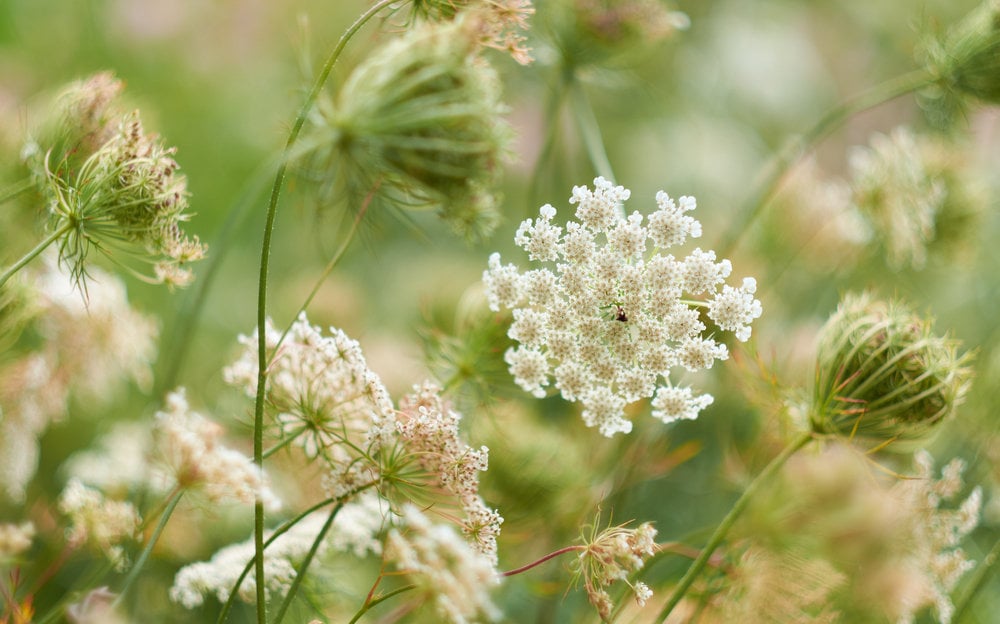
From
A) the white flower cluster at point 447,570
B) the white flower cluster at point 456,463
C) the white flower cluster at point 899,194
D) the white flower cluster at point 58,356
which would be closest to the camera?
the white flower cluster at point 447,570

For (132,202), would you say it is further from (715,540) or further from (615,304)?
(715,540)

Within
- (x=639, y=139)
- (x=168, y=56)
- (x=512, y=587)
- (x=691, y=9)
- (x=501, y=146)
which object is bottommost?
(x=512, y=587)

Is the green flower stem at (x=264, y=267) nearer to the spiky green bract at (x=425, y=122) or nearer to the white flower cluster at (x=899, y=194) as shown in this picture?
the spiky green bract at (x=425, y=122)

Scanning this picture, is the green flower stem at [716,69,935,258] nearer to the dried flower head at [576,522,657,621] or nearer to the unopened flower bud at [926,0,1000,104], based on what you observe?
the unopened flower bud at [926,0,1000,104]

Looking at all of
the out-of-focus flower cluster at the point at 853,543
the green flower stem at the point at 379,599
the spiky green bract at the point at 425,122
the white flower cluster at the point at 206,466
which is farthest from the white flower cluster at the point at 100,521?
the out-of-focus flower cluster at the point at 853,543

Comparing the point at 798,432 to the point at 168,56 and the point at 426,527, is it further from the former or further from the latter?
the point at 168,56

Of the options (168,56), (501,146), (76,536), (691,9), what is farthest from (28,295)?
(691,9)

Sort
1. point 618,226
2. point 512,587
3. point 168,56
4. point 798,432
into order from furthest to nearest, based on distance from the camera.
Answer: point 168,56
point 512,587
point 798,432
point 618,226
